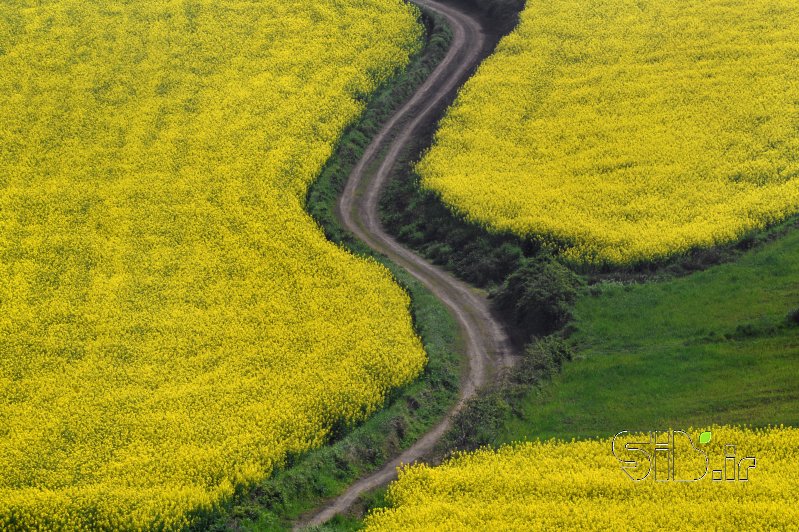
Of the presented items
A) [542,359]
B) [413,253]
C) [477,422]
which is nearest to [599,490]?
[477,422]

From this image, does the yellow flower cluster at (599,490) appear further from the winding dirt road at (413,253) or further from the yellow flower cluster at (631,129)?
the yellow flower cluster at (631,129)

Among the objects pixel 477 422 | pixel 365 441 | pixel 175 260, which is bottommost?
pixel 175 260

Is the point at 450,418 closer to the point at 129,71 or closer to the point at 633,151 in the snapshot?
the point at 633,151

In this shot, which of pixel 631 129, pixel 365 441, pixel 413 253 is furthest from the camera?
pixel 631 129

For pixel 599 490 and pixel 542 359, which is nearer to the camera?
pixel 599 490

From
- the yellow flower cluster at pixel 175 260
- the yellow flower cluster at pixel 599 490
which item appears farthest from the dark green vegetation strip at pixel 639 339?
the yellow flower cluster at pixel 175 260

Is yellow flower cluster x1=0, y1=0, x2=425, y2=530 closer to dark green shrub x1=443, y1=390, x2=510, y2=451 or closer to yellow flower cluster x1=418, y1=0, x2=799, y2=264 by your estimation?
dark green shrub x1=443, y1=390, x2=510, y2=451

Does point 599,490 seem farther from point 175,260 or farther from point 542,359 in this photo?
point 175,260
